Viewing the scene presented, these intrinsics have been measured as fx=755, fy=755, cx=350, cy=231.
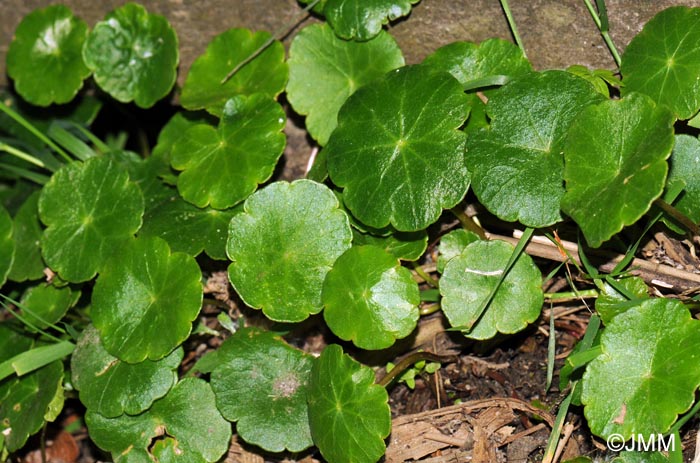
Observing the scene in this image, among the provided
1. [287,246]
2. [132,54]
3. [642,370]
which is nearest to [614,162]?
[642,370]

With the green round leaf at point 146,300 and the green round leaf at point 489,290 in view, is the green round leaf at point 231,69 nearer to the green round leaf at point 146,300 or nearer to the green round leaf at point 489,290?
the green round leaf at point 146,300

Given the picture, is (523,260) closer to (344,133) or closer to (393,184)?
(393,184)

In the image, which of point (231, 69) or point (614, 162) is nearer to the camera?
point (614, 162)

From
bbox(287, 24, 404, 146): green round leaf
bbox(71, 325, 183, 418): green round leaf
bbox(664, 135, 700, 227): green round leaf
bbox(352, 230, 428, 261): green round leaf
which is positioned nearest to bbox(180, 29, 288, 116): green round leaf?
bbox(287, 24, 404, 146): green round leaf

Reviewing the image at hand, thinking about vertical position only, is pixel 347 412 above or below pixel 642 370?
below

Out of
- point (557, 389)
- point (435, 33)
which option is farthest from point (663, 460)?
point (435, 33)

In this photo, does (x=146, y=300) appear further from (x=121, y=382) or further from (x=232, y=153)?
(x=232, y=153)
